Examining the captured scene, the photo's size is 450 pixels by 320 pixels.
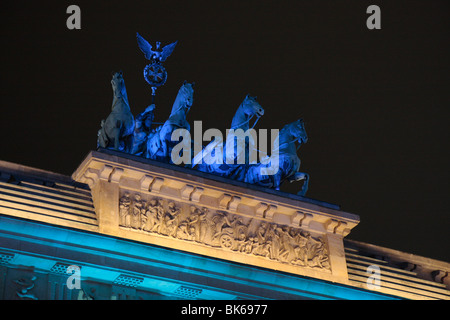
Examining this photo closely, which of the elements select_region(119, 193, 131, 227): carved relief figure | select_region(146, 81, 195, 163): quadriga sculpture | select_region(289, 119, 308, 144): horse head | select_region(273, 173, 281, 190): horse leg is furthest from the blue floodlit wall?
select_region(289, 119, 308, 144): horse head

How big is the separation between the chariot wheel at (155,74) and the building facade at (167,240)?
3.33 metres

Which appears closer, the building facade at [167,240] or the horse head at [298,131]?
the building facade at [167,240]

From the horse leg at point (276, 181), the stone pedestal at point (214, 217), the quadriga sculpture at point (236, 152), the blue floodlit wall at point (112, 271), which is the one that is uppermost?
the quadriga sculpture at point (236, 152)

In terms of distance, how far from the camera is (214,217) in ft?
82.1

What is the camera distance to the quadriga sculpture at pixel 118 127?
981 inches

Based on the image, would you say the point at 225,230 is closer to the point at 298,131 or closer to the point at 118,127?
the point at 118,127

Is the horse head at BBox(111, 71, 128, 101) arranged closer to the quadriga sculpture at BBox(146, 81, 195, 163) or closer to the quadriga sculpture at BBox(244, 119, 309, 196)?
the quadriga sculpture at BBox(146, 81, 195, 163)

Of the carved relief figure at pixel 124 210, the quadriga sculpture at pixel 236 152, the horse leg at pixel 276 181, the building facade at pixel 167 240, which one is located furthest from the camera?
the horse leg at pixel 276 181

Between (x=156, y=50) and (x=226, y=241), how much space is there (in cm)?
544

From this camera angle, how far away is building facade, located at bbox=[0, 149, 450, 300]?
21938mm

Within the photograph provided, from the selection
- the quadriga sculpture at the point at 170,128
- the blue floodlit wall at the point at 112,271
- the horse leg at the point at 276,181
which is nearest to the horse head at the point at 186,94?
the quadriga sculpture at the point at 170,128

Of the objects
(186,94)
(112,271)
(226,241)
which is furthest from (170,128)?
(112,271)

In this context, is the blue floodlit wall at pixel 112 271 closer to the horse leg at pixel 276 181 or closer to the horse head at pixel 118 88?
the horse leg at pixel 276 181

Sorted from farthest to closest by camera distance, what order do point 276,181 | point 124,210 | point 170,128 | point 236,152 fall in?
point 276,181 < point 236,152 < point 170,128 < point 124,210
